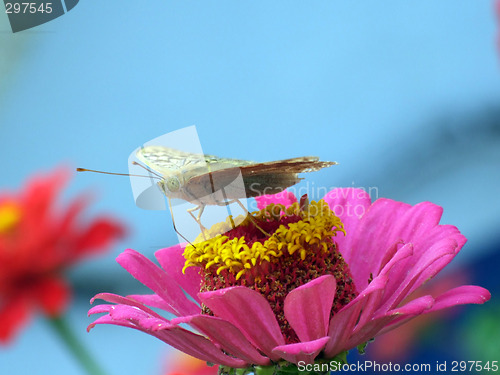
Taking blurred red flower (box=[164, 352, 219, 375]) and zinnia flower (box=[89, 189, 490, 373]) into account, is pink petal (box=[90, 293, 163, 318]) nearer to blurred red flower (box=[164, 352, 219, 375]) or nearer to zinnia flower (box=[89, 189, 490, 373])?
zinnia flower (box=[89, 189, 490, 373])

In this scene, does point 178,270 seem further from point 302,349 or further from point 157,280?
point 302,349

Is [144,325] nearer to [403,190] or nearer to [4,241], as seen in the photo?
[4,241]

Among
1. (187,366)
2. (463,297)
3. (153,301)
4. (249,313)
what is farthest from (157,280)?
(187,366)

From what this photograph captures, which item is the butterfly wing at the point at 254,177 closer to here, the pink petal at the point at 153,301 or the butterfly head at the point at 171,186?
the butterfly head at the point at 171,186

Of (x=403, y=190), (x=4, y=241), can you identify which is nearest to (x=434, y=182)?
(x=403, y=190)
